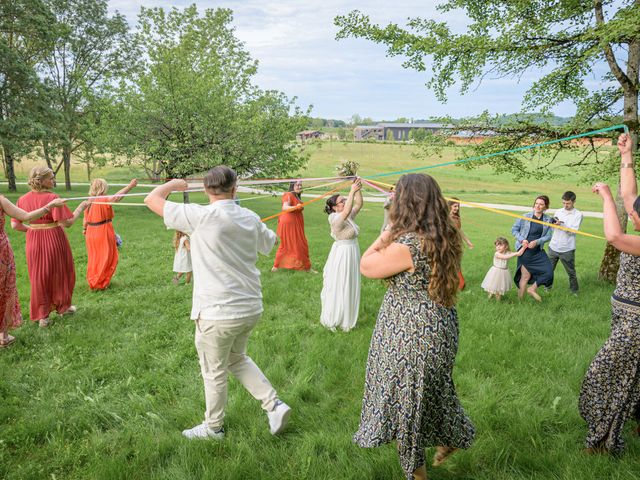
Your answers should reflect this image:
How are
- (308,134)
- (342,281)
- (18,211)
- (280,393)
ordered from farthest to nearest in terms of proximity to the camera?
(308,134), (342,281), (18,211), (280,393)

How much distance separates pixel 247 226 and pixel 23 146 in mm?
21204

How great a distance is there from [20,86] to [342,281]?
2050cm

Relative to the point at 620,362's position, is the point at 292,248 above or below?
below

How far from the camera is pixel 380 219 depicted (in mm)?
21422

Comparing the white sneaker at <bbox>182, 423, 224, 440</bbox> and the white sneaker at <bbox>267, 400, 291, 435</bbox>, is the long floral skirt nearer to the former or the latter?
the white sneaker at <bbox>267, 400, 291, 435</bbox>

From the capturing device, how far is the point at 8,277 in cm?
511

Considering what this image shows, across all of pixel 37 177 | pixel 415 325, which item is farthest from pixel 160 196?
Answer: pixel 37 177

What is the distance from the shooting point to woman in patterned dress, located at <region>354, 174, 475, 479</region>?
255 cm

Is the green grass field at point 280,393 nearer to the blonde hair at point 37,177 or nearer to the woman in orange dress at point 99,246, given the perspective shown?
the woman in orange dress at point 99,246

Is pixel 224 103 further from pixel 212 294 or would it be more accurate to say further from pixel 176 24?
pixel 212 294

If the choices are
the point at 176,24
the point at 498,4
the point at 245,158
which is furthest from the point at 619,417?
the point at 176,24

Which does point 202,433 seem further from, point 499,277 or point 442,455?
point 499,277

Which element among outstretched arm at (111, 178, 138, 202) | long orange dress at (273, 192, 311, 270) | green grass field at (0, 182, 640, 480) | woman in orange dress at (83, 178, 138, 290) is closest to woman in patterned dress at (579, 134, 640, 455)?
green grass field at (0, 182, 640, 480)

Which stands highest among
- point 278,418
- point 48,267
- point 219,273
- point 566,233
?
point 219,273
